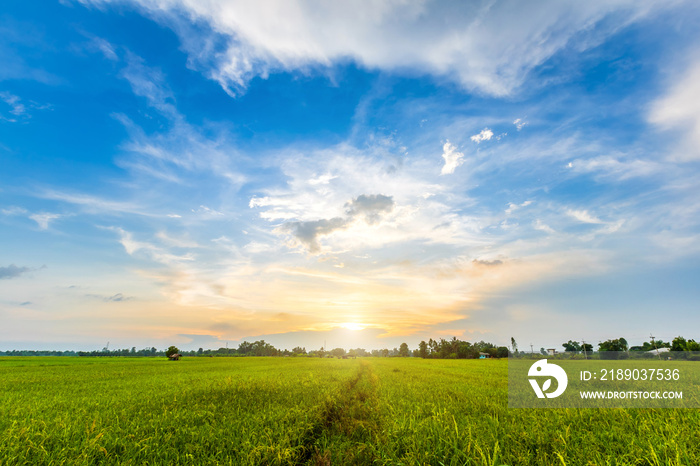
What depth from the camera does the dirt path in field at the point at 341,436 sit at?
23.4 feet

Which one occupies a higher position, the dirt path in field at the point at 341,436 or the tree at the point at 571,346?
the dirt path in field at the point at 341,436

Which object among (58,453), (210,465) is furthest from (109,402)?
(210,465)

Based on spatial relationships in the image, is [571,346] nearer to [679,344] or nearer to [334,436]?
[679,344]

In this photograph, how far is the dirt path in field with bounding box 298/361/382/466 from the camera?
23.4ft

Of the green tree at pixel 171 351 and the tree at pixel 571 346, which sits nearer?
the green tree at pixel 171 351

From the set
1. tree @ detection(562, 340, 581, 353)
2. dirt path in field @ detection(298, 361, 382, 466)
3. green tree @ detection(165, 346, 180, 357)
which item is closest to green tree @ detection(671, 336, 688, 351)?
tree @ detection(562, 340, 581, 353)

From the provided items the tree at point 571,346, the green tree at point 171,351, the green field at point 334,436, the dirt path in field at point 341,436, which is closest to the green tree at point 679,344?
the tree at point 571,346

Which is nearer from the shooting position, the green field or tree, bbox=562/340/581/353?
the green field

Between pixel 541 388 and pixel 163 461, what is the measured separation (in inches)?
627

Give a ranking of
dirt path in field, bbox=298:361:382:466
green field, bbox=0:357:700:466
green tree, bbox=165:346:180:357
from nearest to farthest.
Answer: green field, bbox=0:357:700:466
dirt path in field, bbox=298:361:382:466
green tree, bbox=165:346:180:357

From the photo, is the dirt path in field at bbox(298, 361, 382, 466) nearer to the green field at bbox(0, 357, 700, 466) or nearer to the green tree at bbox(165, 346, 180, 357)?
the green field at bbox(0, 357, 700, 466)

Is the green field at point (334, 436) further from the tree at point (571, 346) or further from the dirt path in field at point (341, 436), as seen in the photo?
the tree at point (571, 346)

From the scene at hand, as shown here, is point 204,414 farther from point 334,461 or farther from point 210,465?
point 334,461

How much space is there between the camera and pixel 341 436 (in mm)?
8695
